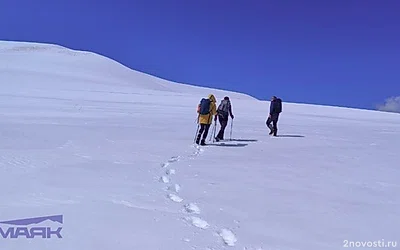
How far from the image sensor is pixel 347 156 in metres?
9.45

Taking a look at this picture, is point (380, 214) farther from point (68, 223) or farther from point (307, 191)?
point (68, 223)

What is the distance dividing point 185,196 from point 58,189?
1.83 m

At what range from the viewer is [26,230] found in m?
3.78

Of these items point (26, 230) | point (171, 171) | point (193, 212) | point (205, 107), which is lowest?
point (26, 230)

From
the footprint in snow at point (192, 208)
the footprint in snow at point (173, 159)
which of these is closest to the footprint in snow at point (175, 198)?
→ the footprint in snow at point (192, 208)

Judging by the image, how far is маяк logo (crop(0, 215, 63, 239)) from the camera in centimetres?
367

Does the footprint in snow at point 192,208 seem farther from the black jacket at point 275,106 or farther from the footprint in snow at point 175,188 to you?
the black jacket at point 275,106

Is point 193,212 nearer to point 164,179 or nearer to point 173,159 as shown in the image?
point 164,179

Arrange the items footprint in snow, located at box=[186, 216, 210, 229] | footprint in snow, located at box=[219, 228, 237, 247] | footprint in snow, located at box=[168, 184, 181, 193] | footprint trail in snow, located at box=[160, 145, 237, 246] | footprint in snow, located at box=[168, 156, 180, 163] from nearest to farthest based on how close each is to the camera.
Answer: footprint in snow, located at box=[219, 228, 237, 247] < footprint trail in snow, located at box=[160, 145, 237, 246] < footprint in snow, located at box=[186, 216, 210, 229] < footprint in snow, located at box=[168, 184, 181, 193] < footprint in snow, located at box=[168, 156, 180, 163]

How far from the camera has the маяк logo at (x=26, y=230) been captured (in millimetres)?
3667

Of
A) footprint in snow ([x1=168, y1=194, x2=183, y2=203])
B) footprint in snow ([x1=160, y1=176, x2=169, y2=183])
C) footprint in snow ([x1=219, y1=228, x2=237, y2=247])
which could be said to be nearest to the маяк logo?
footprint in snow ([x1=168, y1=194, x2=183, y2=203])

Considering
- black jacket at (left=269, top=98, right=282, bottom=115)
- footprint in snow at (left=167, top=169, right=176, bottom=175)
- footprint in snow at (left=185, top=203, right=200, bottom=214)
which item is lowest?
footprint in snow at (left=185, top=203, right=200, bottom=214)

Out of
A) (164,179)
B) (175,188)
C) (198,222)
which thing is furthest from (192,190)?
(198,222)

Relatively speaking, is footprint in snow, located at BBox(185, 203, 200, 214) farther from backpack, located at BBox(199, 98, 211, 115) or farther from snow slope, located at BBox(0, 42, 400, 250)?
backpack, located at BBox(199, 98, 211, 115)
